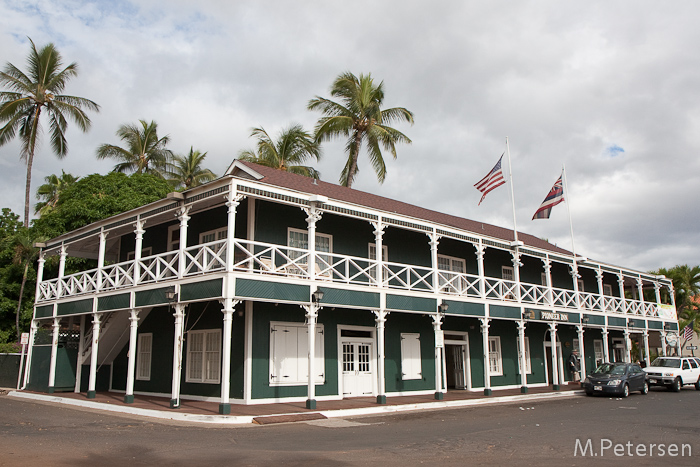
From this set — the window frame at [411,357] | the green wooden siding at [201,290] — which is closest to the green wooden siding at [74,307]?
the green wooden siding at [201,290]

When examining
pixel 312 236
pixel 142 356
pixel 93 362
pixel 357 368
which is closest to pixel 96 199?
pixel 142 356

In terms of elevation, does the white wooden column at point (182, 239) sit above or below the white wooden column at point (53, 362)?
above

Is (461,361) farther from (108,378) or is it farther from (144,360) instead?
(108,378)

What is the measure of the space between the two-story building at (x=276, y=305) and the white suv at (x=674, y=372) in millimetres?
3652

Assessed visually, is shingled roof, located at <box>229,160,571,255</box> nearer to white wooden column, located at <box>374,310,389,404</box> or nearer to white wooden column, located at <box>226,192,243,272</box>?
white wooden column, located at <box>226,192,243,272</box>

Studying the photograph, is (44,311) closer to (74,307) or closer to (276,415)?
(74,307)

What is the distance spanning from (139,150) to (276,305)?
89.5ft

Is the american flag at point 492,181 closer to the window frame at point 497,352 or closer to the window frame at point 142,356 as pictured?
the window frame at point 497,352

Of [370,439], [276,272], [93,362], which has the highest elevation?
[276,272]

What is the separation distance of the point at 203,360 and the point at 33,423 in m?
5.80

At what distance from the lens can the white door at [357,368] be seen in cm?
1892

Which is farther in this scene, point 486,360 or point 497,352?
point 497,352

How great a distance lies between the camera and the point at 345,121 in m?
31.5

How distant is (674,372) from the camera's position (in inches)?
971
